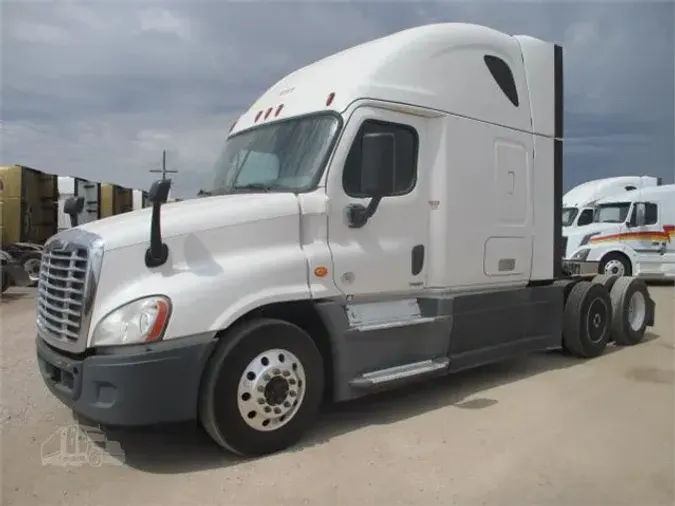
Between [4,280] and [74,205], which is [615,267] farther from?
[4,280]

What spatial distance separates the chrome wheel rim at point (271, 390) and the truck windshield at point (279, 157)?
1.39m

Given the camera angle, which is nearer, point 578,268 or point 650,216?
point 578,268

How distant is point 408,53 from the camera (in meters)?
5.63

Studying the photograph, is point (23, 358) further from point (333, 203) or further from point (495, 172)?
point (495, 172)

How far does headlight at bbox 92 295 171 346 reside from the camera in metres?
4.03

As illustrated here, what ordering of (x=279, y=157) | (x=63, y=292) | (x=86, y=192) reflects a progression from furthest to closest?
(x=86, y=192) → (x=279, y=157) → (x=63, y=292)

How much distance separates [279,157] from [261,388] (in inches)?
80.5

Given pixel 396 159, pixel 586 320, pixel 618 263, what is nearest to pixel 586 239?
pixel 618 263

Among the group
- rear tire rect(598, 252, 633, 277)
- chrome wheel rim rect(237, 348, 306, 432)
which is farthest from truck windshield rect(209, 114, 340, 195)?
rear tire rect(598, 252, 633, 277)

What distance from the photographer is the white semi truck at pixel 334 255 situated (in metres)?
4.14

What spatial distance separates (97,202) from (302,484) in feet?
68.1

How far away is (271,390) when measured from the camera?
4.48 meters

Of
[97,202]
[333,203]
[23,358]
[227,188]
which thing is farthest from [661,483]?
[97,202]

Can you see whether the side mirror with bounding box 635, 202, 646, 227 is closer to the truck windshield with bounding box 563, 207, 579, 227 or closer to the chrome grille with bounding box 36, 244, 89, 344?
the truck windshield with bounding box 563, 207, 579, 227
